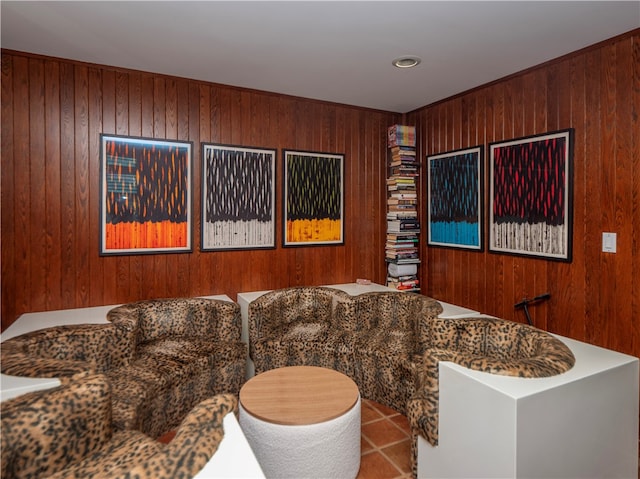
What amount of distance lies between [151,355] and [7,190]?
163cm

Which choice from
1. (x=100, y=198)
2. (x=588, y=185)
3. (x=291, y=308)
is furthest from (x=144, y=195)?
(x=588, y=185)

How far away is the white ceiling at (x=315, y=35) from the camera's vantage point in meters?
2.40

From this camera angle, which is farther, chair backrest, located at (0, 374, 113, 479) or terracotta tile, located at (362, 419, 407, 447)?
terracotta tile, located at (362, 419, 407, 447)

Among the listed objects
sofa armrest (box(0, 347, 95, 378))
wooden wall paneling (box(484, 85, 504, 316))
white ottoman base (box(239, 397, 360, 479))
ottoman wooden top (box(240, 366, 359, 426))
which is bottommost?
white ottoman base (box(239, 397, 360, 479))

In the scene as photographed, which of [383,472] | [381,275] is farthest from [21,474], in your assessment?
[381,275]

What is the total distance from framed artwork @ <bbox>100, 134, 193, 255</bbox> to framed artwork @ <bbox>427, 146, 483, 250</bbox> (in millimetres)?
2504

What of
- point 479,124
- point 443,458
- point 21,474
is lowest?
point 443,458

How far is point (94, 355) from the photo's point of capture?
260 centimetres

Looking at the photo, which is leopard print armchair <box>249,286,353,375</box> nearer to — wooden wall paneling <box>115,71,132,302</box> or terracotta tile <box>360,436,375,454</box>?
terracotta tile <box>360,436,375,454</box>

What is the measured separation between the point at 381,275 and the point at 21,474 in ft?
12.0

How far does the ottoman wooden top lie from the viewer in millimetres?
2184

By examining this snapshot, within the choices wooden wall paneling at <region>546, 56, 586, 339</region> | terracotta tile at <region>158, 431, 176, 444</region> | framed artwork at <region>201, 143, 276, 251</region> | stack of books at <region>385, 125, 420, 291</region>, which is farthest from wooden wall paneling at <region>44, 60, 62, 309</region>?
wooden wall paneling at <region>546, 56, 586, 339</region>

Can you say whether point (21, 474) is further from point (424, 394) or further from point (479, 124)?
point (479, 124)

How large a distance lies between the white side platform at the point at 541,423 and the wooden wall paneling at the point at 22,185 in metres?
3.04
